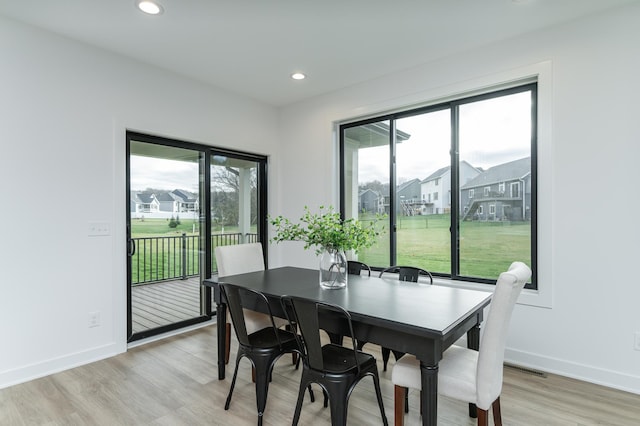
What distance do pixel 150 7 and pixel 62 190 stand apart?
170cm

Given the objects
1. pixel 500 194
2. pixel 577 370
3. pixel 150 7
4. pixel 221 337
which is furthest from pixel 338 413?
pixel 150 7

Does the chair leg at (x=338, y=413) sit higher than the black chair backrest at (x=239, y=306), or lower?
lower

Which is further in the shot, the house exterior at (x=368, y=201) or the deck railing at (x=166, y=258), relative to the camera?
the house exterior at (x=368, y=201)

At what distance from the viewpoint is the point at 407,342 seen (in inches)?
64.9

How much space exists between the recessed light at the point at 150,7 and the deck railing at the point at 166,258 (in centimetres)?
211

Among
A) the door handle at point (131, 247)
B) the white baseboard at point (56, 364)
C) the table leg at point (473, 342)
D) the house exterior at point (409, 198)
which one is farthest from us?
the house exterior at point (409, 198)

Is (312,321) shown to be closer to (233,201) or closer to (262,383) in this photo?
(262,383)

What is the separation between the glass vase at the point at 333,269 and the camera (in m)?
2.35

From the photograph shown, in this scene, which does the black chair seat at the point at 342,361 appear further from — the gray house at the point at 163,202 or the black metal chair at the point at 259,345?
the gray house at the point at 163,202

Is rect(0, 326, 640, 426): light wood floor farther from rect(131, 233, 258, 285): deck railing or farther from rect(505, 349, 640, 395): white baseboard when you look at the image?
rect(131, 233, 258, 285): deck railing

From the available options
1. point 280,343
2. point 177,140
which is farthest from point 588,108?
point 177,140

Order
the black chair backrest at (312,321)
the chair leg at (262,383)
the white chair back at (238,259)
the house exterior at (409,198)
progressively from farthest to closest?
the house exterior at (409,198) → the white chair back at (238,259) → the chair leg at (262,383) → the black chair backrest at (312,321)

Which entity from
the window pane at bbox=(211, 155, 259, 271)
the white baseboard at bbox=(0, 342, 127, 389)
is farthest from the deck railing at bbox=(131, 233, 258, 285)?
the white baseboard at bbox=(0, 342, 127, 389)

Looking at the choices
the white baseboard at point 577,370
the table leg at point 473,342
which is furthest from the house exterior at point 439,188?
the table leg at point 473,342
